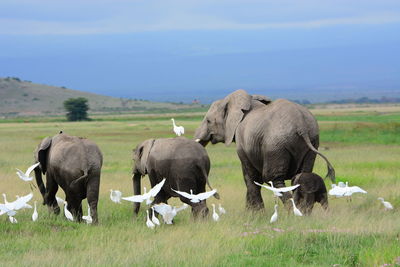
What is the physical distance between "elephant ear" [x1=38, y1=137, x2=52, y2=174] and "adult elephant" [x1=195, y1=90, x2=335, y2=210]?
3.16m

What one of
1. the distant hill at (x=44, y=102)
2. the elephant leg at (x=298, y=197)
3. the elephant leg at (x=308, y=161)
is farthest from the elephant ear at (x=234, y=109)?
the distant hill at (x=44, y=102)

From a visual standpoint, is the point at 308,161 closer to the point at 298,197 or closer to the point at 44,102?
the point at 298,197

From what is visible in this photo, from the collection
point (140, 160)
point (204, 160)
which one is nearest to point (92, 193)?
point (140, 160)

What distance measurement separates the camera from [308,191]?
10.9 m

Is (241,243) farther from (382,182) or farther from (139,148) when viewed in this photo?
(382,182)

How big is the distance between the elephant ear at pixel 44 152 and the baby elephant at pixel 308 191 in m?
4.16

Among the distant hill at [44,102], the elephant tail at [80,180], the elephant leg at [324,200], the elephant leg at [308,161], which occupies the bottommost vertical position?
the distant hill at [44,102]

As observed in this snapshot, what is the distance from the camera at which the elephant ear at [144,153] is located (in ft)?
39.9

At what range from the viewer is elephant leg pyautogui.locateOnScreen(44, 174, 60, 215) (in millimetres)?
12289

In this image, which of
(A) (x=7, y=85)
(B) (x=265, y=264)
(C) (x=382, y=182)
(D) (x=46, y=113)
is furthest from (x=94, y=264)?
(A) (x=7, y=85)

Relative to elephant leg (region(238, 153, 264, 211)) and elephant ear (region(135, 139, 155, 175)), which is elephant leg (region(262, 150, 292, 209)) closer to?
elephant leg (region(238, 153, 264, 211))

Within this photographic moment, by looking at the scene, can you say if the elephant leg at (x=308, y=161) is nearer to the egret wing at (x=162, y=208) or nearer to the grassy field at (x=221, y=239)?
the grassy field at (x=221, y=239)

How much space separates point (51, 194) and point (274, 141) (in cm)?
392

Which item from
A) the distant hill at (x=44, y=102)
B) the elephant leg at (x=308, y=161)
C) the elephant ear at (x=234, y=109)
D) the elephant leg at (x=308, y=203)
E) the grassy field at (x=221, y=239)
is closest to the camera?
the grassy field at (x=221, y=239)
